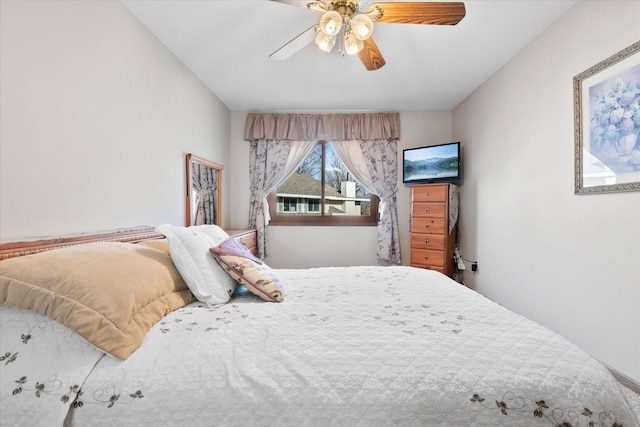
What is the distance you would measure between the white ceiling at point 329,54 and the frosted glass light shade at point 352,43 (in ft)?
1.07

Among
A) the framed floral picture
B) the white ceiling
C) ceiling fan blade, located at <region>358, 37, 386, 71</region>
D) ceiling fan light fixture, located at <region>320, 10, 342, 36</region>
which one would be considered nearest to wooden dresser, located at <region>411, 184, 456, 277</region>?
the white ceiling

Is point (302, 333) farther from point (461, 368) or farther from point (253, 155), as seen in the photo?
point (253, 155)

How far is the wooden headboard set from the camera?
1.08 meters

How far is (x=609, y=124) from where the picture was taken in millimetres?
1741

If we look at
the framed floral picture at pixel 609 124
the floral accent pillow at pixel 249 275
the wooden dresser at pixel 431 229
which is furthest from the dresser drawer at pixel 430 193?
the floral accent pillow at pixel 249 275

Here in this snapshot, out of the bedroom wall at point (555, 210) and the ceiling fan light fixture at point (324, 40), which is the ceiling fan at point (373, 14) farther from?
the bedroom wall at point (555, 210)

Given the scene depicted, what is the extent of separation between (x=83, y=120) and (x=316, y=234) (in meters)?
2.88

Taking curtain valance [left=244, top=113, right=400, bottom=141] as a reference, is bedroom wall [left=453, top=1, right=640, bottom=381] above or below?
below

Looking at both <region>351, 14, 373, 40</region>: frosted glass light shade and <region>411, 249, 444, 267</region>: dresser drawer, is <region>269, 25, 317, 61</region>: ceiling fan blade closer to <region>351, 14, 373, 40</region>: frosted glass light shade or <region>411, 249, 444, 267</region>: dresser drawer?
<region>351, 14, 373, 40</region>: frosted glass light shade

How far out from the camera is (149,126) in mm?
2158

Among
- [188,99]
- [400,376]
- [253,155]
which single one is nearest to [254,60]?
[188,99]

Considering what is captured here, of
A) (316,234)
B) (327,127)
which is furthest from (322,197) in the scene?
(327,127)

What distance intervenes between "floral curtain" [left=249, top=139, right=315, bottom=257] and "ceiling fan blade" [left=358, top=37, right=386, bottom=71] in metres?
1.90

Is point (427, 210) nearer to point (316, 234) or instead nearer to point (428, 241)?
point (428, 241)
